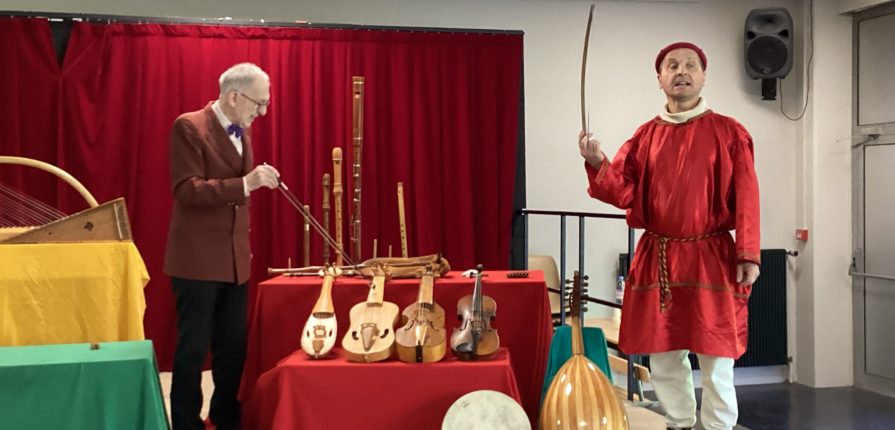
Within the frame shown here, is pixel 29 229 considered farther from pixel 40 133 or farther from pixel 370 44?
pixel 370 44

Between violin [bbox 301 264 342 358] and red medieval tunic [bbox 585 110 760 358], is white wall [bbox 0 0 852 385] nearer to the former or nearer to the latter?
red medieval tunic [bbox 585 110 760 358]

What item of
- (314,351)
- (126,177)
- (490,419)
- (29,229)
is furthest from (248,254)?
(126,177)

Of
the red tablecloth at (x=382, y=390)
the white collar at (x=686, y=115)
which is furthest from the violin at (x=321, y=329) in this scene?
the white collar at (x=686, y=115)

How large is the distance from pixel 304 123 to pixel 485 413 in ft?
8.36

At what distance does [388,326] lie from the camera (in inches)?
94.6

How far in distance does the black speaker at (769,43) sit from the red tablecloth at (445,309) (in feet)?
10.6

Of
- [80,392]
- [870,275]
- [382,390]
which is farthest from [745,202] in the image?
[870,275]

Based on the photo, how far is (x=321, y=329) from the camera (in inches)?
94.2

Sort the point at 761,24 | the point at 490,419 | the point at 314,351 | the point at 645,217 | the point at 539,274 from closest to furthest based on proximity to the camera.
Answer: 1. the point at 490,419
2. the point at 314,351
3. the point at 645,217
4. the point at 539,274
5. the point at 761,24

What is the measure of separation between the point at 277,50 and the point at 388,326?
242 cm

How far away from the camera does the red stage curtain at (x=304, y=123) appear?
400 cm

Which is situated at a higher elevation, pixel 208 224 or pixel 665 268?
pixel 208 224

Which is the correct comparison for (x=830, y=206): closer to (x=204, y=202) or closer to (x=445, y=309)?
(x=445, y=309)

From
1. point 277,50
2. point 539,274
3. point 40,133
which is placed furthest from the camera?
point 277,50
